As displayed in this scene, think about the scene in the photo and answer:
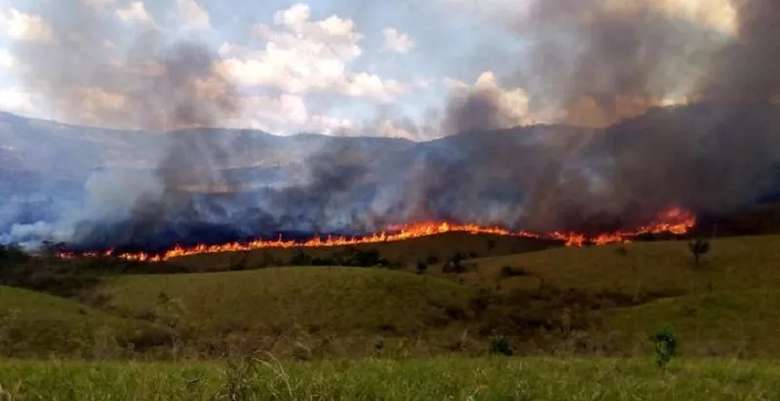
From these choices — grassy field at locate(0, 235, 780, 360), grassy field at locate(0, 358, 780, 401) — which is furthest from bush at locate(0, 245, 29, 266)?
grassy field at locate(0, 358, 780, 401)

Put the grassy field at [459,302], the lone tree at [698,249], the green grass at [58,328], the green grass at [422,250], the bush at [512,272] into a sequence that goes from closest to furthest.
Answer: the green grass at [58,328], the grassy field at [459,302], the bush at [512,272], the lone tree at [698,249], the green grass at [422,250]

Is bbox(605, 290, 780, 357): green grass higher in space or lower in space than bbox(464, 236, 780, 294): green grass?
lower

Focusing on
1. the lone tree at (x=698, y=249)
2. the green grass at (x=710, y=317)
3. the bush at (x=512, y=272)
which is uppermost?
the lone tree at (x=698, y=249)

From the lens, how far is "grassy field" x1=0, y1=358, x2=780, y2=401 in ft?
21.4

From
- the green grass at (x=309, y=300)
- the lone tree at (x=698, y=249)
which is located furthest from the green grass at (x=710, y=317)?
the lone tree at (x=698, y=249)

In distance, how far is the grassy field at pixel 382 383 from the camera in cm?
652

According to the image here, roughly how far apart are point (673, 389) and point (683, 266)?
82.7 m

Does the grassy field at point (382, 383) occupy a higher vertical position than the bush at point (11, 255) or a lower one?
lower

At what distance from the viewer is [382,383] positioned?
8.76 m

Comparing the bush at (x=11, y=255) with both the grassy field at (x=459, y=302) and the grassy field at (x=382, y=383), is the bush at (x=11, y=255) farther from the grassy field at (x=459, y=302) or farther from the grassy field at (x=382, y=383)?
the grassy field at (x=382, y=383)

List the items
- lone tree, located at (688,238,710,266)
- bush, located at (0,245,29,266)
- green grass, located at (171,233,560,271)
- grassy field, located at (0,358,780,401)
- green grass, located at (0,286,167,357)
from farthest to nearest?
green grass, located at (171,233,560,271) → bush, located at (0,245,29,266) → lone tree, located at (688,238,710,266) → green grass, located at (0,286,167,357) → grassy field, located at (0,358,780,401)

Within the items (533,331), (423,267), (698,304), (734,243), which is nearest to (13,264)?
(423,267)

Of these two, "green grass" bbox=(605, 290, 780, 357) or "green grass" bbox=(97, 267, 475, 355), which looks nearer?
"green grass" bbox=(605, 290, 780, 357)

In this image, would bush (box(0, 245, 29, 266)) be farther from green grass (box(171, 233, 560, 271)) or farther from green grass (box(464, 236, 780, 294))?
green grass (box(464, 236, 780, 294))
